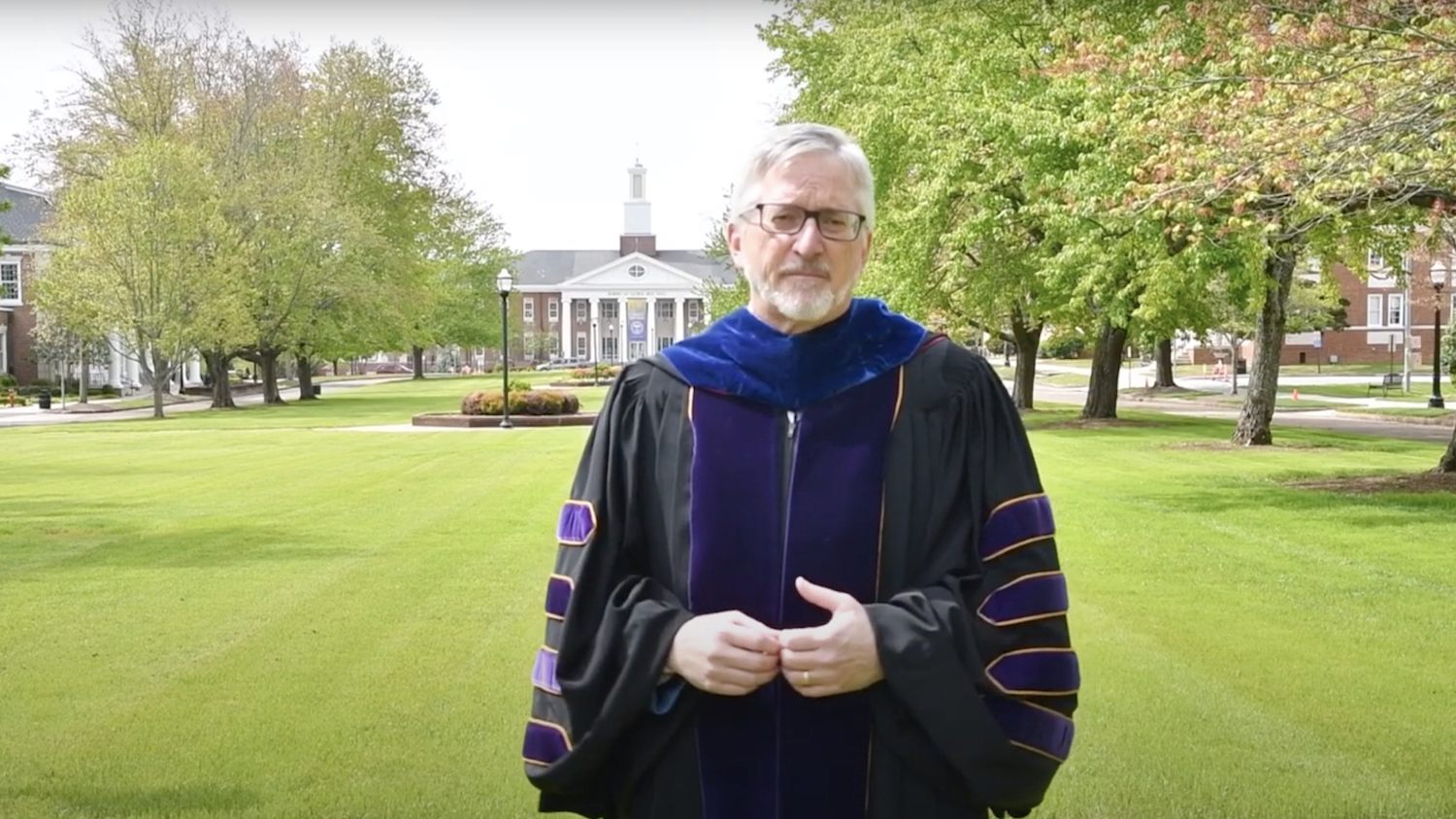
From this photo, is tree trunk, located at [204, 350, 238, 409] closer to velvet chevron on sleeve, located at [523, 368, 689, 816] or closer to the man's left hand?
velvet chevron on sleeve, located at [523, 368, 689, 816]

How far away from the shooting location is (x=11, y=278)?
229 feet

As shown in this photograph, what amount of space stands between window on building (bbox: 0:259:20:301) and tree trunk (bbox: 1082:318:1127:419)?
5431 centimetres

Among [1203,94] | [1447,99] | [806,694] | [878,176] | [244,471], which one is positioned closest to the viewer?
[806,694]

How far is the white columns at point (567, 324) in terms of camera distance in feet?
443

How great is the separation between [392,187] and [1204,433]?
39.5m

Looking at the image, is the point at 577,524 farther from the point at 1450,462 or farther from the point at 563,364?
the point at 563,364

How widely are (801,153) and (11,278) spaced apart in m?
75.4

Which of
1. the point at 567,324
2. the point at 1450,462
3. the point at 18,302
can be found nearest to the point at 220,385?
the point at 18,302

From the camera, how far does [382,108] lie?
190 feet

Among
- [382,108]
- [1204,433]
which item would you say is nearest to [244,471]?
[1204,433]

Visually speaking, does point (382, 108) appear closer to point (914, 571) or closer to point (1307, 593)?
point (1307, 593)

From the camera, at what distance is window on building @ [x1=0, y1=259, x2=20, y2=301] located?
68.9m

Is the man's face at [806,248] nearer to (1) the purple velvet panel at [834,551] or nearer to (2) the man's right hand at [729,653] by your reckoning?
(1) the purple velvet panel at [834,551]

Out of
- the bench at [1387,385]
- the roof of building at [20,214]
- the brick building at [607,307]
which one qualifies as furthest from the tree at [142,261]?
the brick building at [607,307]
